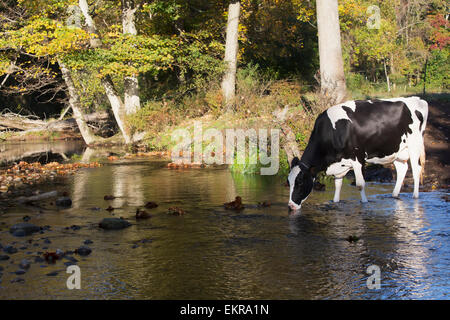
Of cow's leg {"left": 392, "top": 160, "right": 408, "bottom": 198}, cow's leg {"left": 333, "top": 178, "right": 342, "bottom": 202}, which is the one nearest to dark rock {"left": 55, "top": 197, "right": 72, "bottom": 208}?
cow's leg {"left": 333, "top": 178, "right": 342, "bottom": 202}

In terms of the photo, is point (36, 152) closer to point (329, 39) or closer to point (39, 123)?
point (39, 123)

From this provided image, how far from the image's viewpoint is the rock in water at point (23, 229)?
9.52m

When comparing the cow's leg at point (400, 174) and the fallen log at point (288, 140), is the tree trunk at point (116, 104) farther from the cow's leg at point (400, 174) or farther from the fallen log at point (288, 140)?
the cow's leg at point (400, 174)

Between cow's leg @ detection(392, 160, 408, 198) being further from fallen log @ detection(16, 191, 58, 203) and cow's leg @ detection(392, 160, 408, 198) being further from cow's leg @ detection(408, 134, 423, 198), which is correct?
fallen log @ detection(16, 191, 58, 203)

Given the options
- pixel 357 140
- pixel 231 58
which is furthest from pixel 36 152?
pixel 357 140

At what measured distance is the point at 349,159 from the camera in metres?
11.8

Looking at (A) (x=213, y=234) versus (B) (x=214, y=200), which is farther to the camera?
(B) (x=214, y=200)

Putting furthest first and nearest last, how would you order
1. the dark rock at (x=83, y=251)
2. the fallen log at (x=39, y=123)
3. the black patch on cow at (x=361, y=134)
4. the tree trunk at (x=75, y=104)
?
the fallen log at (x=39, y=123)
the tree trunk at (x=75, y=104)
the black patch on cow at (x=361, y=134)
the dark rock at (x=83, y=251)

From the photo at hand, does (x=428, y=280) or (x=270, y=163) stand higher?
(x=270, y=163)

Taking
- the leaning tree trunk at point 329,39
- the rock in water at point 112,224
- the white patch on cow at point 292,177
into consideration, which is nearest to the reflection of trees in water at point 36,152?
the leaning tree trunk at point 329,39

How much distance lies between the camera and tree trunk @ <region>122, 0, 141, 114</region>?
92.2ft

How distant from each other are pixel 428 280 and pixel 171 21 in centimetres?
2667
